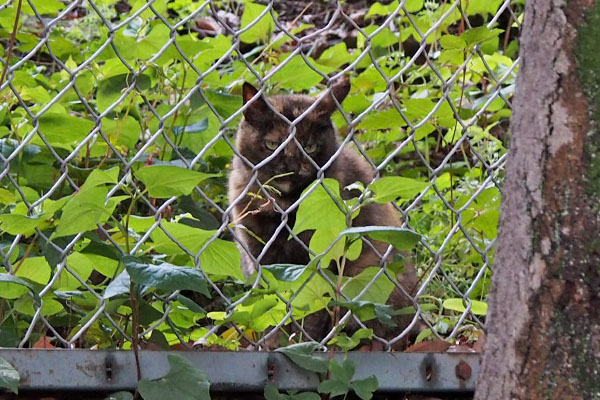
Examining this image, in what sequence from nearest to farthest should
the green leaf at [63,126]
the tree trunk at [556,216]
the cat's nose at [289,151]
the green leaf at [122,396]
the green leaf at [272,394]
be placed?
1. the tree trunk at [556,216]
2. the green leaf at [122,396]
3. the green leaf at [272,394]
4. the green leaf at [63,126]
5. the cat's nose at [289,151]

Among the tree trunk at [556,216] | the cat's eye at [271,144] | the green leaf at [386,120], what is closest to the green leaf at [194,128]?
the green leaf at [386,120]

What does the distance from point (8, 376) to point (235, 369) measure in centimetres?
48

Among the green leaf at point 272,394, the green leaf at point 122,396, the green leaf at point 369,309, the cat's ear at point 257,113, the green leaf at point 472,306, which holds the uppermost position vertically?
the green leaf at point 122,396

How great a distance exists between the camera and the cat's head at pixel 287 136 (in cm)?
341

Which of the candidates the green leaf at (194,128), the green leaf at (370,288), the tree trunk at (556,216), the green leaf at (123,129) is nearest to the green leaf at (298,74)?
the green leaf at (194,128)

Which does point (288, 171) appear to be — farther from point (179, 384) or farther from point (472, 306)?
point (179, 384)

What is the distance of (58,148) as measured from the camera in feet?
9.92

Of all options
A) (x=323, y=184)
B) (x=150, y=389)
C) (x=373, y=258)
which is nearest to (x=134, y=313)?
(x=150, y=389)

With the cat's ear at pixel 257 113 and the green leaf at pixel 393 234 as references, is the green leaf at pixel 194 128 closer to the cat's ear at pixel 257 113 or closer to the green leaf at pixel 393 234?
the cat's ear at pixel 257 113

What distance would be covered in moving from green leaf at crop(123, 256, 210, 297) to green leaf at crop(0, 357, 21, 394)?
289 mm

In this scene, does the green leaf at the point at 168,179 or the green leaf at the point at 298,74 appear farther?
the green leaf at the point at 298,74

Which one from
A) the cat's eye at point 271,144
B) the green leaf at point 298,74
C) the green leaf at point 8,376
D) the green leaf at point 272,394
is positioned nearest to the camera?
the green leaf at point 8,376

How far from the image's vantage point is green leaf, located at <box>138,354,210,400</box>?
1826 millimetres

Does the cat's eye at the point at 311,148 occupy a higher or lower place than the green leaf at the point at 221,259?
lower
